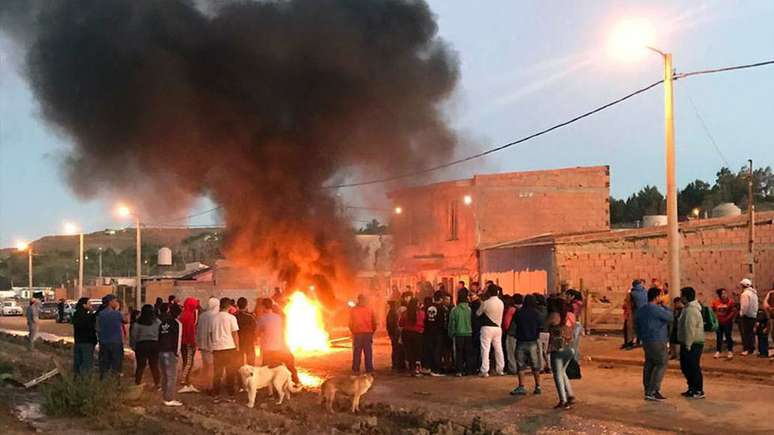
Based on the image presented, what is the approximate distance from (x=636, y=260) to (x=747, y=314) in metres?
8.08

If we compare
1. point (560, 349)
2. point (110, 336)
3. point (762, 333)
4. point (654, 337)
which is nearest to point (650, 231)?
point (762, 333)

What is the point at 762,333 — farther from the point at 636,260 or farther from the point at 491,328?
the point at 636,260

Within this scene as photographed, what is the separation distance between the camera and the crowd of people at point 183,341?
12.0 meters

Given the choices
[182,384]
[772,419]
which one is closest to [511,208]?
[182,384]

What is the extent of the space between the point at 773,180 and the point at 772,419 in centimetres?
5779

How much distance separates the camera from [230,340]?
1208 cm

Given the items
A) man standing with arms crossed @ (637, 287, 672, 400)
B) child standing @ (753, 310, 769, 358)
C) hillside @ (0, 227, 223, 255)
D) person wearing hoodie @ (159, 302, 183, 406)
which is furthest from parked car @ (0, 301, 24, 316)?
hillside @ (0, 227, 223, 255)

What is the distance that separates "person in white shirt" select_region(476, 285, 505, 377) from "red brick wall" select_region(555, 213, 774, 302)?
9104 mm

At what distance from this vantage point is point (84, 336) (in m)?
13.2

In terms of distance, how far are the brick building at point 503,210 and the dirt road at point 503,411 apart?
58.2ft

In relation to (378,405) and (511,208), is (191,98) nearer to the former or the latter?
(511,208)

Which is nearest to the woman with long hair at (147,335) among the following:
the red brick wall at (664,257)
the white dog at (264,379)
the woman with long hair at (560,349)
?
the white dog at (264,379)

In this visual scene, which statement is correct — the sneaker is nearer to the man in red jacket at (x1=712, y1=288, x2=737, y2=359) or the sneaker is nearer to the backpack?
the backpack

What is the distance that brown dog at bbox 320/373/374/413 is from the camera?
10.9m
